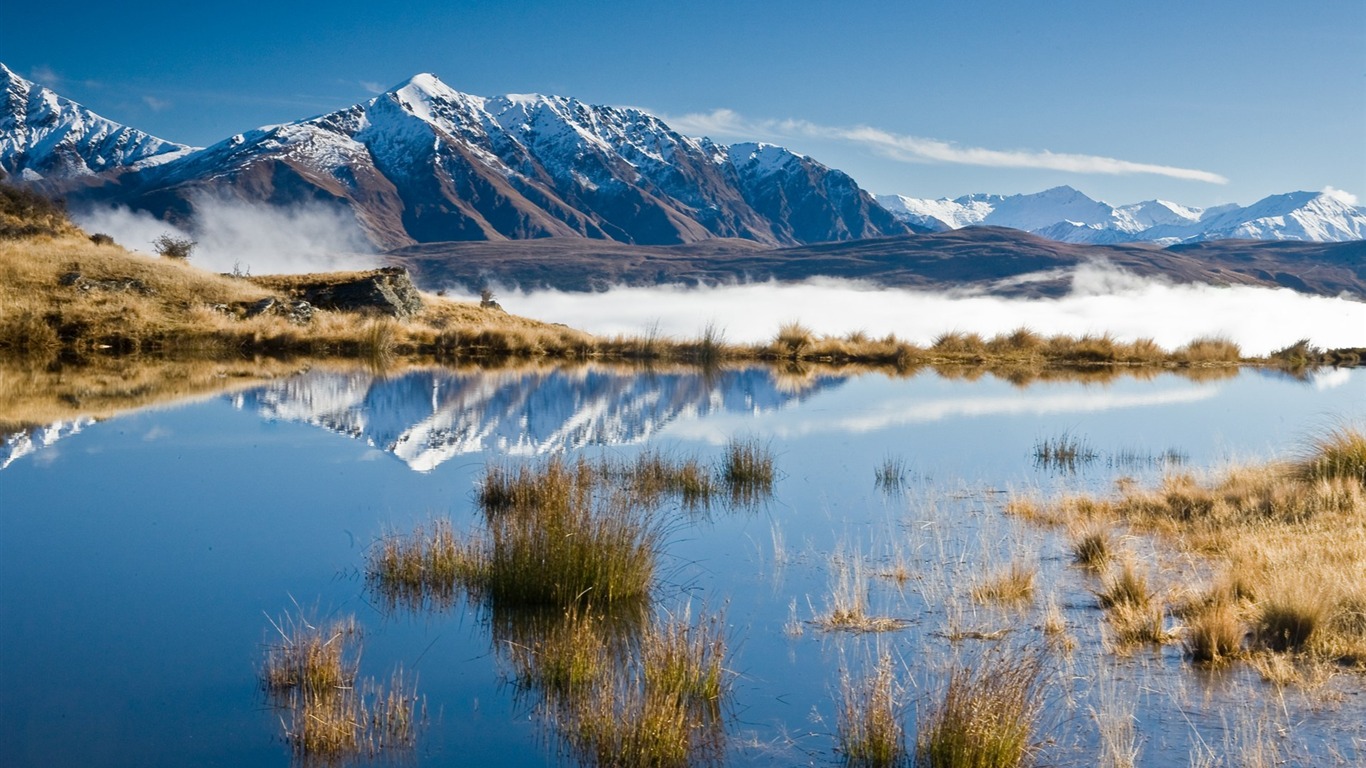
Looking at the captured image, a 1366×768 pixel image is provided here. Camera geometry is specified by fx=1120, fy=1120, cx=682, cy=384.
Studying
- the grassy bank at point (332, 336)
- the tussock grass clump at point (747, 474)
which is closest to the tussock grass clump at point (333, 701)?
the tussock grass clump at point (747, 474)

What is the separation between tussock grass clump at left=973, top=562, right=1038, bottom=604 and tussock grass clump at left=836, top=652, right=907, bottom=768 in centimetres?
213

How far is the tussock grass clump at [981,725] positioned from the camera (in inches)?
160

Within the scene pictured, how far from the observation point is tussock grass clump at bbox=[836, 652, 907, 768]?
4.18 m

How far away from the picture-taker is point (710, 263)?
453 ft

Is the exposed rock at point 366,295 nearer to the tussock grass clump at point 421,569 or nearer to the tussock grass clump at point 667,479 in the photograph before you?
the tussock grass clump at point 667,479

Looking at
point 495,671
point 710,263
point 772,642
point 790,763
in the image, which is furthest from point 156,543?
point 710,263

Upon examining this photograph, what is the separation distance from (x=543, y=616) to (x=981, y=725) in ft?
8.61

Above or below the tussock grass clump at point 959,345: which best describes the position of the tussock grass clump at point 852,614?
above

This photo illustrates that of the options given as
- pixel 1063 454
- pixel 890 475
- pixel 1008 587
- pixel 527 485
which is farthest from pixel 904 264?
pixel 1008 587

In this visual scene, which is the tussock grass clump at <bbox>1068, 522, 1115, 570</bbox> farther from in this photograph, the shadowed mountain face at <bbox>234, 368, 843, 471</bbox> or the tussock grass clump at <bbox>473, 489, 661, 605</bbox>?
the shadowed mountain face at <bbox>234, 368, 843, 471</bbox>

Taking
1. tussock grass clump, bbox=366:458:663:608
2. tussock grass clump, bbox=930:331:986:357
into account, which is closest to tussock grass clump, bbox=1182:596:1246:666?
tussock grass clump, bbox=366:458:663:608

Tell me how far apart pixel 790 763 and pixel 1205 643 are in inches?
96.6

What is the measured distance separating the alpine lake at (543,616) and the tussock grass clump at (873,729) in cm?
6

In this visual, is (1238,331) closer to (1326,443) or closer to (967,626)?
(1326,443)
